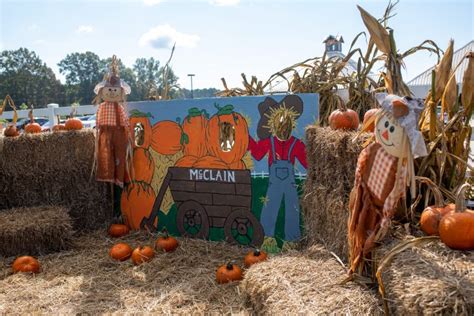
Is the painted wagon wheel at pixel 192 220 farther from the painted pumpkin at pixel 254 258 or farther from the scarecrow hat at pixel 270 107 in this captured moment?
the scarecrow hat at pixel 270 107

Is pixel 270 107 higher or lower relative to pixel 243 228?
higher

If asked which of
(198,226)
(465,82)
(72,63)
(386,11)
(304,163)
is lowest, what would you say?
(198,226)

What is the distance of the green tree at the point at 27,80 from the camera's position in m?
56.4

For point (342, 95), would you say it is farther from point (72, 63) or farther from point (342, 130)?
point (72, 63)

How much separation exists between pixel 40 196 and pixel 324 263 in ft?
14.3

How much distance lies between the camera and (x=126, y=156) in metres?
5.99

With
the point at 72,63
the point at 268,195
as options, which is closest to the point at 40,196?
the point at 268,195

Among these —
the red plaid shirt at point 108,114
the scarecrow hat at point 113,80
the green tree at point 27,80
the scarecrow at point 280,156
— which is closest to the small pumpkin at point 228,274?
the scarecrow at point 280,156

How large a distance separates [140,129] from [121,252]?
1.87 meters

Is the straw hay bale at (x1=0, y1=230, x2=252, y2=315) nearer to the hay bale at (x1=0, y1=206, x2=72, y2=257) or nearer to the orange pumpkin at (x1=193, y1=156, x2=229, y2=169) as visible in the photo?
the hay bale at (x1=0, y1=206, x2=72, y2=257)

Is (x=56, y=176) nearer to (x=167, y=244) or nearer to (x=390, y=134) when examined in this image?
(x=167, y=244)

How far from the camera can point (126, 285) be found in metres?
4.33

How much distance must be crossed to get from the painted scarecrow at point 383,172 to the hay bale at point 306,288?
212 millimetres

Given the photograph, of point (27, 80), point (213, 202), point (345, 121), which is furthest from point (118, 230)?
point (27, 80)
